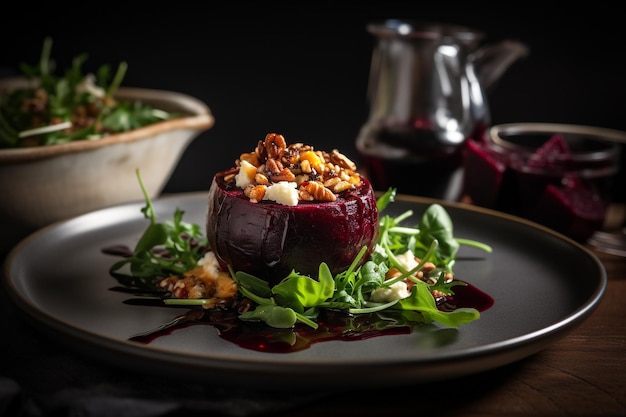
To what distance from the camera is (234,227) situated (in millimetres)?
1982

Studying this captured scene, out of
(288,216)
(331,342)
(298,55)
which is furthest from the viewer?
(298,55)

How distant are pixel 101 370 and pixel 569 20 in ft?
9.83

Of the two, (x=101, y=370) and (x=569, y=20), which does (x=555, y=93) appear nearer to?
(x=569, y=20)

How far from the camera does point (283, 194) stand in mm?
1924

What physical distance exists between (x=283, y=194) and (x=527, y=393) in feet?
2.39

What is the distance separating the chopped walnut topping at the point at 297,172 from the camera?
196cm

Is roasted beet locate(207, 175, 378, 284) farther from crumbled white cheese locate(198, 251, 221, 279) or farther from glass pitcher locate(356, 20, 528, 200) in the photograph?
glass pitcher locate(356, 20, 528, 200)

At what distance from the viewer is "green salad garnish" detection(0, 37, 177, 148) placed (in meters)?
2.79

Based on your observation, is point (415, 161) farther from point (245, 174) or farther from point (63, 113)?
point (63, 113)

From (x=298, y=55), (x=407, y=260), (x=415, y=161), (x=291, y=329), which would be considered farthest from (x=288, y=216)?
(x=298, y=55)

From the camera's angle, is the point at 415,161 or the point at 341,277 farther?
the point at 415,161

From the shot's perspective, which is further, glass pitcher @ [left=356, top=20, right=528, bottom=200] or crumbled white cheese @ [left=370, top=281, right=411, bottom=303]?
glass pitcher @ [left=356, top=20, right=528, bottom=200]

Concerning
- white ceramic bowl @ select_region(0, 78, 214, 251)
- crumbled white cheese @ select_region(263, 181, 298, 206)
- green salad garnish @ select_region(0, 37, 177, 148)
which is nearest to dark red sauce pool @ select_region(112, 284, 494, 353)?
crumbled white cheese @ select_region(263, 181, 298, 206)

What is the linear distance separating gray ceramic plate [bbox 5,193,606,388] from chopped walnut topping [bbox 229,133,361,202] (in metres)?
0.40
